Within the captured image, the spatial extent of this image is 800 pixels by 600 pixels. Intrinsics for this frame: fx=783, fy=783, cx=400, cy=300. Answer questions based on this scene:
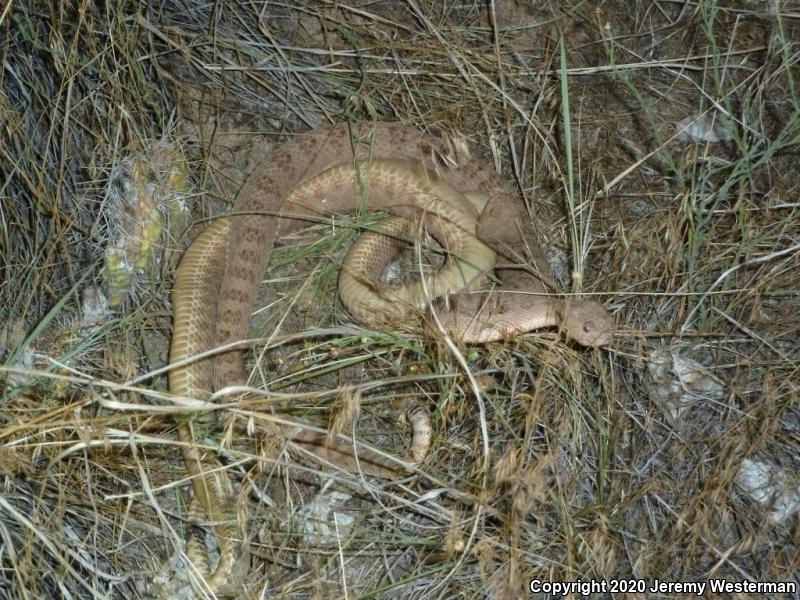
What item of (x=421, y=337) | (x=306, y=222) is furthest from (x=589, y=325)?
(x=306, y=222)

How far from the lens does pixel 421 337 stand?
2865 mm

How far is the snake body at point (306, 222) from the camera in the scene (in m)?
2.88

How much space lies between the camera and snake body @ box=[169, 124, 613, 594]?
2.88m

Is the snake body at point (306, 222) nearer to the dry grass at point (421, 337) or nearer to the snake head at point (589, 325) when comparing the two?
the snake head at point (589, 325)

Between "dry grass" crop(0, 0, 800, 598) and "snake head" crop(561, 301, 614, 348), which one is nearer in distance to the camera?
"dry grass" crop(0, 0, 800, 598)

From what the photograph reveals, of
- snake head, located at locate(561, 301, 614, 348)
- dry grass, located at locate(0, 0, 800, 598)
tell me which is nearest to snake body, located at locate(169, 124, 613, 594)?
snake head, located at locate(561, 301, 614, 348)

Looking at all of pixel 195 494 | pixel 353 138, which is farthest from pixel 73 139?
pixel 195 494

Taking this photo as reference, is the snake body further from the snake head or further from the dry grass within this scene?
the dry grass

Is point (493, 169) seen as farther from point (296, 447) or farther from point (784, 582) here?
point (784, 582)

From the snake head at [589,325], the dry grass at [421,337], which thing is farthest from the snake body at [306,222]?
the dry grass at [421,337]

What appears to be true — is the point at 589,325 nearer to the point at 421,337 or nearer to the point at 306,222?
the point at 421,337

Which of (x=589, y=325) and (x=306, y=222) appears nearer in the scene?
(x=589, y=325)

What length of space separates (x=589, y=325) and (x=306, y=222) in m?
1.50

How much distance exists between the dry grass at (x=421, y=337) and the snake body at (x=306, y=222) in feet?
0.39
